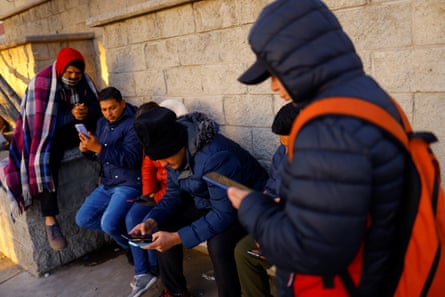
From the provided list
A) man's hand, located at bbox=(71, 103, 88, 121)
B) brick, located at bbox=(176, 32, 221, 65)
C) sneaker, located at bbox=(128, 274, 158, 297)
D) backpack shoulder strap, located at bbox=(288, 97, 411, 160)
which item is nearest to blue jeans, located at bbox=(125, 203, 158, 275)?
sneaker, located at bbox=(128, 274, 158, 297)

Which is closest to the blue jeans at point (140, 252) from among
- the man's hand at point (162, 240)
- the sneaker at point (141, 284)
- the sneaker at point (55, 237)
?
the sneaker at point (141, 284)

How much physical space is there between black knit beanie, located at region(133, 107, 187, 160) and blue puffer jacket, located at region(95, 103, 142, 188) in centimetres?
90

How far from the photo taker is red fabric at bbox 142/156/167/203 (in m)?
3.34

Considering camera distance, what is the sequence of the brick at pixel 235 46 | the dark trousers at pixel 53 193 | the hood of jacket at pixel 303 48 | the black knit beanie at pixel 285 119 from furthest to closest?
the dark trousers at pixel 53 193
the brick at pixel 235 46
the black knit beanie at pixel 285 119
the hood of jacket at pixel 303 48

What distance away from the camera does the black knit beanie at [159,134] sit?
251cm

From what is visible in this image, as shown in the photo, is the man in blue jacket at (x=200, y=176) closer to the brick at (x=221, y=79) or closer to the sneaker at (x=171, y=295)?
the sneaker at (x=171, y=295)

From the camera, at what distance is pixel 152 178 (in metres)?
3.38

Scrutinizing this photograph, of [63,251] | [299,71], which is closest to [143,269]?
[63,251]

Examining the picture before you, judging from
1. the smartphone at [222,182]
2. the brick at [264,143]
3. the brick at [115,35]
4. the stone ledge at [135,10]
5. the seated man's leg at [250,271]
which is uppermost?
the stone ledge at [135,10]

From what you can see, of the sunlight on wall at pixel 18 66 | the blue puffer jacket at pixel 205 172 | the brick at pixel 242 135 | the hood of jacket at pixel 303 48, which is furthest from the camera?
the sunlight on wall at pixel 18 66

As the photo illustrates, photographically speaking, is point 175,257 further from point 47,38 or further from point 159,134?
point 47,38

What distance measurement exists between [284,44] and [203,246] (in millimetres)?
2985

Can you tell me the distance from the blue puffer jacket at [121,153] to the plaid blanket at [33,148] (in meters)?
0.50

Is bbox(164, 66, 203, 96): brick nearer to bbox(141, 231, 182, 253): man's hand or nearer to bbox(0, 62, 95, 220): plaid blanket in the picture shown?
bbox(0, 62, 95, 220): plaid blanket
